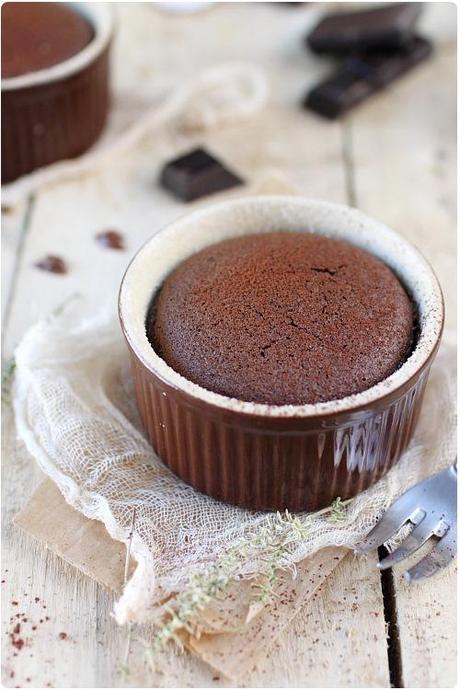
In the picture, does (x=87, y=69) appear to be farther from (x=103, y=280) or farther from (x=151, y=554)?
(x=151, y=554)

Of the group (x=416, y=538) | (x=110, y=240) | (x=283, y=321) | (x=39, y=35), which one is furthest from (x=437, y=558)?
(x=39, y=35)

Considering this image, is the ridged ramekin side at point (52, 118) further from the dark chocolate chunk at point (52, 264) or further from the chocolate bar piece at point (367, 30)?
the chocolate bar piece at point (367, 30)

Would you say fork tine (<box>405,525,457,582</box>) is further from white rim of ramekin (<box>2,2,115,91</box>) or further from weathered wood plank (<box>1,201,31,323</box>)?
white rim of ramekin (<box>2,2,115,91</box>)

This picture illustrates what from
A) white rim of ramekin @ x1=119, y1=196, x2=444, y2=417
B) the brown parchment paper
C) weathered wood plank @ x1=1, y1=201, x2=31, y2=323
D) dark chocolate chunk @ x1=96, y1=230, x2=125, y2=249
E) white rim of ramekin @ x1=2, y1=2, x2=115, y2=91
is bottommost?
weathered wood plank @ x1=1, y1=201, x2=31, y2=323

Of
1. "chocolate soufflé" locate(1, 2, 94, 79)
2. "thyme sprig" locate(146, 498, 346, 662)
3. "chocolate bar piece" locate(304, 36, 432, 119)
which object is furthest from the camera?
"chocolate bar piece" locate(304, 36, 432, 119)

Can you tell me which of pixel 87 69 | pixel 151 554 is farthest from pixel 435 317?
pixel 87 69

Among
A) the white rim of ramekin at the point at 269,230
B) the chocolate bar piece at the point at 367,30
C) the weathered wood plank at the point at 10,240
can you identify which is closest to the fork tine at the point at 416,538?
the white rim of ramekin at the point at 269,230

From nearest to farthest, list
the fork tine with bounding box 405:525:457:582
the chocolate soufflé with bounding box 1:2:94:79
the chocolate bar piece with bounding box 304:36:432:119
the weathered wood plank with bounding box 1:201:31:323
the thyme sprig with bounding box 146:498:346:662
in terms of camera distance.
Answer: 1. the thyme sprig with bounding box 146:498:346:662
2. the fork tine with bounding box 405:525:457:582
3. the weathered wood plank with bounding box 1:201:31:323
4. the chocolate soufflé with bounding box 1:2:94:79
5. the chocolate bar piece with bounding box 304:36:432:119

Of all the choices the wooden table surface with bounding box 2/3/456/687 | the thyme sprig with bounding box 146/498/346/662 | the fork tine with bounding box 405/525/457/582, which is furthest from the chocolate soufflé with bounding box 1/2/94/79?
the fork tine with bounding box 405/525/457/582
